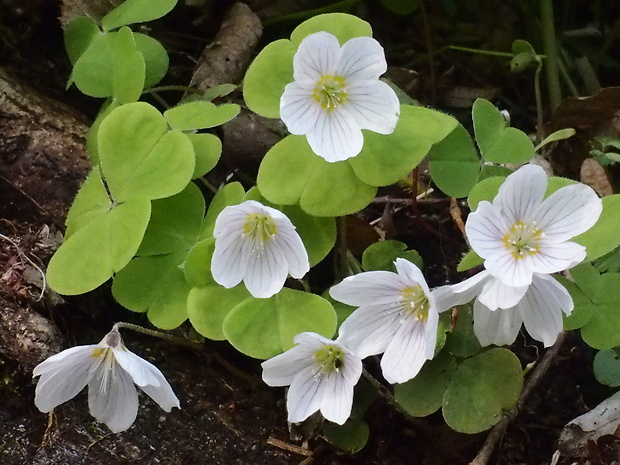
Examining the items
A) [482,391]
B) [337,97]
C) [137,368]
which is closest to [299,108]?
[337,97]

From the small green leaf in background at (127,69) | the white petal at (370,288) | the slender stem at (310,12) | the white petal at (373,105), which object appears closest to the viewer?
the white petal at (370,288)

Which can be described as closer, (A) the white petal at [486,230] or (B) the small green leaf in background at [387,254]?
(A) the white petal at [486,230]

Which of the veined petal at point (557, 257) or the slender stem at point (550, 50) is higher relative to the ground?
the veined petal at point (557, 257)

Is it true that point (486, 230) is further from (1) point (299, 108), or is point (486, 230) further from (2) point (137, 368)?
(2) point (137, 368)

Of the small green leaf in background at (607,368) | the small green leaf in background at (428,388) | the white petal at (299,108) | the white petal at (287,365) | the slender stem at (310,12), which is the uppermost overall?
the white petal at (299,108)

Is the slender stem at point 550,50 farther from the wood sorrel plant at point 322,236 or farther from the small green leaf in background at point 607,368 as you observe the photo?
the small green leaf in background at point 607,368

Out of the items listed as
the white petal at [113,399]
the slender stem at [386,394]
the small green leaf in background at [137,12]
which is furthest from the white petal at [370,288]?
the small green leaf in background at [137,12]

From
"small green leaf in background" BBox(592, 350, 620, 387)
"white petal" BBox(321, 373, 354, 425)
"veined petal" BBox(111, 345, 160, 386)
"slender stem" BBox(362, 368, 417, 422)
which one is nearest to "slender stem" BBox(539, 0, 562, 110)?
"small green leaf in background" BBox(592, 350, 620, 387)
